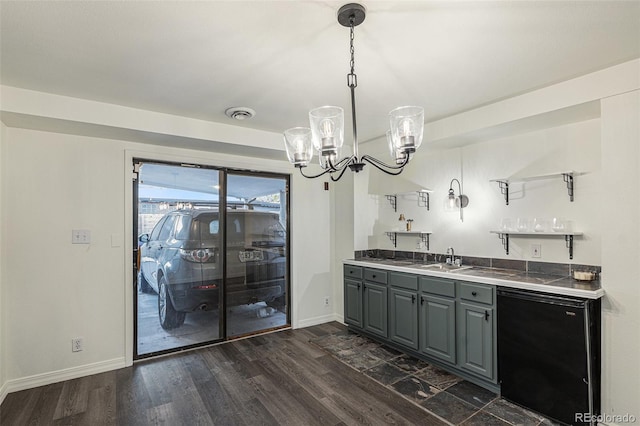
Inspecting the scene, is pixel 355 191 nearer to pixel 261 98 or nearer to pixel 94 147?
pixel 261 98

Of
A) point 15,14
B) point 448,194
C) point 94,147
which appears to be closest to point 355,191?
point 448,194

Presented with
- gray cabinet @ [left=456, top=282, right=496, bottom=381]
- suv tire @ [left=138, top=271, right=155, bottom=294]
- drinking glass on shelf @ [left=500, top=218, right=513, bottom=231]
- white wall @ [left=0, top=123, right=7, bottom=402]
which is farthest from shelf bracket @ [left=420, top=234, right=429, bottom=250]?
white wall @ [left=0, top=123, right=7, bottom=402]

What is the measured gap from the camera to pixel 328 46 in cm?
196

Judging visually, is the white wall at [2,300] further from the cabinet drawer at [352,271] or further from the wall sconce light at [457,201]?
the wall sconce light at [457,201]

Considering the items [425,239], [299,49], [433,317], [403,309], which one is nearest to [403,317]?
[403,309]

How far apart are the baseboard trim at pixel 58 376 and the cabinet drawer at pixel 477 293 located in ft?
11.0

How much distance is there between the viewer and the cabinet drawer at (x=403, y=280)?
329 cm

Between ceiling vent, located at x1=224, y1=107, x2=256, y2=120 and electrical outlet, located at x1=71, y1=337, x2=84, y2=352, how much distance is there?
8.36 ft

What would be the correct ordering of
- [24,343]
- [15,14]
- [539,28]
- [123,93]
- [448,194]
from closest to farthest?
[15,14] → [539,28] → [123,93] → [24,343] → [448,194]

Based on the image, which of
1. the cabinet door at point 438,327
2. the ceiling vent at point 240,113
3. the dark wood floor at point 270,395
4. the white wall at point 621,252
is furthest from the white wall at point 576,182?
the ceiling vent at point 240,113

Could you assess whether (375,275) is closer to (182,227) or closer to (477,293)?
(477,293)

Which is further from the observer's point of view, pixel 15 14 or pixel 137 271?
pixel 137 271

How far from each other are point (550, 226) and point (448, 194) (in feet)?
3.53

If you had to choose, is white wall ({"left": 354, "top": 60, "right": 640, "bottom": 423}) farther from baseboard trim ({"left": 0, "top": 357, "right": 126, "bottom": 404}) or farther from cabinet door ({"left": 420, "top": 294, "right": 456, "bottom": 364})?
baseboard trim ({"left": 0, "top": 357, "right": 126, "bottom": 404})
